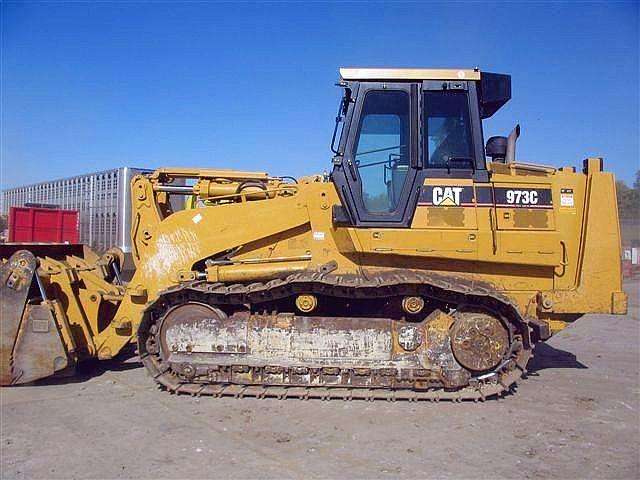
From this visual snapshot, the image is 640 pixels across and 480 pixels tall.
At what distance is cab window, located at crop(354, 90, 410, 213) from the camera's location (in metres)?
6.16

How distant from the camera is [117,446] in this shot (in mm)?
4676

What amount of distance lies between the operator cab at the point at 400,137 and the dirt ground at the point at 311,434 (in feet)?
7.29

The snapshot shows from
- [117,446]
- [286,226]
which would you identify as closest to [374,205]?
[286,226]

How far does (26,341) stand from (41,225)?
3.91 metres

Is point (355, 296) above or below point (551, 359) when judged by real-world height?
above

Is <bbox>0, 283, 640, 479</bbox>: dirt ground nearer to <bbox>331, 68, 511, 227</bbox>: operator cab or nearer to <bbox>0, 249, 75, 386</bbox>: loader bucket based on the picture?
<bbox>0, 249, 75, 386</bbox>: loader bucket

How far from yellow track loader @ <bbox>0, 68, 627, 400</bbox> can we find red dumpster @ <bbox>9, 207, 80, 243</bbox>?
2996 millimetres

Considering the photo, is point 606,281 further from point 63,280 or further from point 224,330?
point 63,280

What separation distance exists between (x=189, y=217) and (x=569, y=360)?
19.1 ft

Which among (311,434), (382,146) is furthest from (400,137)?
(311,434)

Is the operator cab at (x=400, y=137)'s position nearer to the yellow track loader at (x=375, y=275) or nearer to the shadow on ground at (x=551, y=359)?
the yellow track loader at (x=375, y=275)

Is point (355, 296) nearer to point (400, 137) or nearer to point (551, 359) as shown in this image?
point (400, 137)

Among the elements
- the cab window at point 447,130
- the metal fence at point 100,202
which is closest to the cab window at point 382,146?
the cab window at point 447,130

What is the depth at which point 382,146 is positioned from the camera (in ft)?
20.5
